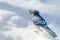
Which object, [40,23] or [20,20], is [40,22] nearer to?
[40,23]

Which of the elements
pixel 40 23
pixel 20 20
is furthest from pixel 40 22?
pixel 20 20

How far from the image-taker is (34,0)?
260 centimetres

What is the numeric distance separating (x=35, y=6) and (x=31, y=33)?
55 centimetres

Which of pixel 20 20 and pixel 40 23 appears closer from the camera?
pixel 40 23

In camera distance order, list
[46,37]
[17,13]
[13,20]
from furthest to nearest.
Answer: [17,13] < [13,20] < [46,37]

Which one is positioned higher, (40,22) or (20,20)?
(20,20)

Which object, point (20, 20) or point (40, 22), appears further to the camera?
point (20, 20)

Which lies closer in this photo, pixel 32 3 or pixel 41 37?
pixel 41 37

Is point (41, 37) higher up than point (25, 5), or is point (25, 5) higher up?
point (25, 5)

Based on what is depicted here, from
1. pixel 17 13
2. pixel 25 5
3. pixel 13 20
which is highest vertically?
pixel 25 5

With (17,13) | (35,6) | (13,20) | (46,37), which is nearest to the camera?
(46,37)

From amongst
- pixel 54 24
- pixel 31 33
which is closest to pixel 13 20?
pixel 31 33

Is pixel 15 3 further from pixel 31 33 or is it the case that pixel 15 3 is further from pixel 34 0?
pixel 31 33

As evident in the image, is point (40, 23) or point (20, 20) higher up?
point (20, 20)
